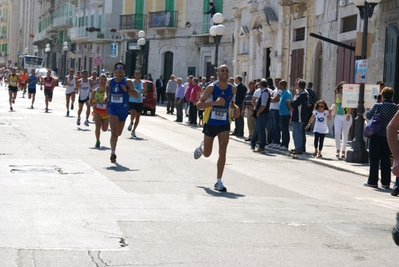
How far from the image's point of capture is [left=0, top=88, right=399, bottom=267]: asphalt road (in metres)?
7.54

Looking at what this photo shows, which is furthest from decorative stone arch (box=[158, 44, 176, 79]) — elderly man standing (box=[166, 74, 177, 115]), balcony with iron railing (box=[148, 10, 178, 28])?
elderly man standing (box=[166, 74, 177, 115])

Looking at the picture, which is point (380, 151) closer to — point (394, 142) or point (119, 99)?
point (119, 99)

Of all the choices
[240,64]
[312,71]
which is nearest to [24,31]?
[240,64]

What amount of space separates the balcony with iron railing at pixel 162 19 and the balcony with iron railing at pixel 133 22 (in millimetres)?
1544

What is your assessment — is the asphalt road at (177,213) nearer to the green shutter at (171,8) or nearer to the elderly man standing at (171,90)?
the elderly man standing at (171,90)

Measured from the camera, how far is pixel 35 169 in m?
13.6

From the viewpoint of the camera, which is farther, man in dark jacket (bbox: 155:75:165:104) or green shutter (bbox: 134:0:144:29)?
green shutter (bbox: 134:0:144:29)

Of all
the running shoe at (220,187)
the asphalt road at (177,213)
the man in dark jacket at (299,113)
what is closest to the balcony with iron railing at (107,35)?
the man in dark jacket at (299,113)

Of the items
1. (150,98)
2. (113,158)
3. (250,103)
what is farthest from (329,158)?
(150,98)

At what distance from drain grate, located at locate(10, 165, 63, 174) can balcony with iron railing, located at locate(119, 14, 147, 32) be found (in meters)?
44.1

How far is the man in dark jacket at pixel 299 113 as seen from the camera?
19.8 metres

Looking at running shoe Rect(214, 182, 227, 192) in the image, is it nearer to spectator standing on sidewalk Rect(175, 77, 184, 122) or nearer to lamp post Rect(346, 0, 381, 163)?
lamp post Rect(346, 0, 381, 163)

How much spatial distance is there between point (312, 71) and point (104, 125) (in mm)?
14211

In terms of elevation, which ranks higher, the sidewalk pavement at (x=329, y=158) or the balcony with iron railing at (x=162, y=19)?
the balcony with iron railing at (x=162, y=19)
